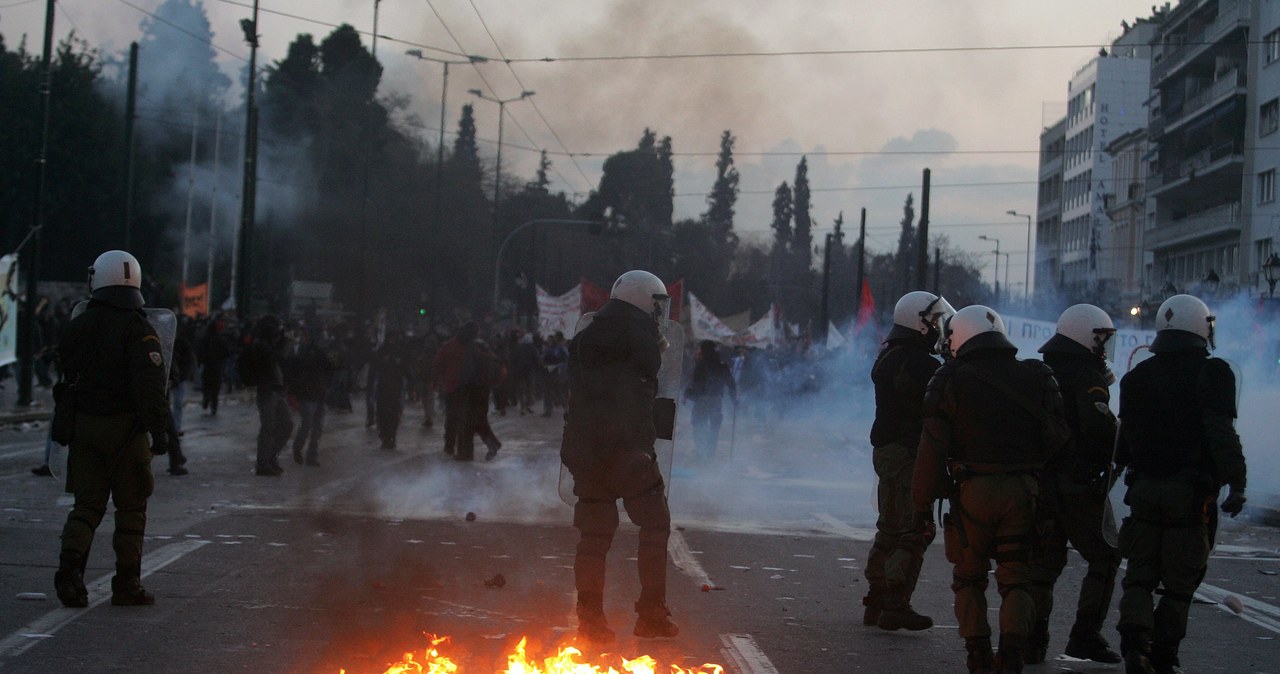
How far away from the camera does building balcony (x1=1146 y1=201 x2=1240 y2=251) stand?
54344 millimetres

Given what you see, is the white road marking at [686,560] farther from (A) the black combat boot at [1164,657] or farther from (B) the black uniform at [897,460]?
(A) the black combat boot at [1164,657]

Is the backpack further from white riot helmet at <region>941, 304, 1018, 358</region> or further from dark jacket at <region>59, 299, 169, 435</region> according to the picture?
white riot helmet at <region>941, 304, 1018, 358</region>

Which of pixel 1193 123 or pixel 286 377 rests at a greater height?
pixel 1193 123


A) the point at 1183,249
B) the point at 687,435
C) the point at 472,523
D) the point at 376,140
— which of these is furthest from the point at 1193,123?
the point at 472,523

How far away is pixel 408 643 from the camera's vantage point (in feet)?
19.5

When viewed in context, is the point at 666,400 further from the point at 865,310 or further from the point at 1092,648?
the point at 865,310

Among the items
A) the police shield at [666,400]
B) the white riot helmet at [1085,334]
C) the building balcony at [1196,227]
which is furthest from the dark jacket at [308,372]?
the building balcony at [1196,227]

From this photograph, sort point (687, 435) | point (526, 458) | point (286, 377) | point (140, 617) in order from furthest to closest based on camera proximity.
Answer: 1. point (687, 435)
2. point (526, 458)
3. point (286, 377)
4. point (140, 617)

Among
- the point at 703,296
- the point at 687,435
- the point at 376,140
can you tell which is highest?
the point at 376,140

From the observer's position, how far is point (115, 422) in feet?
22.8

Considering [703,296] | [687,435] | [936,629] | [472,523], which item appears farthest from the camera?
[703,296]

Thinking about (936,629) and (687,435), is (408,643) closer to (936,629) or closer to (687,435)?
(936,629)

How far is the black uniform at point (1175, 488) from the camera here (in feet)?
19.6

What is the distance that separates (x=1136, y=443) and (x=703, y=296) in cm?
7349
